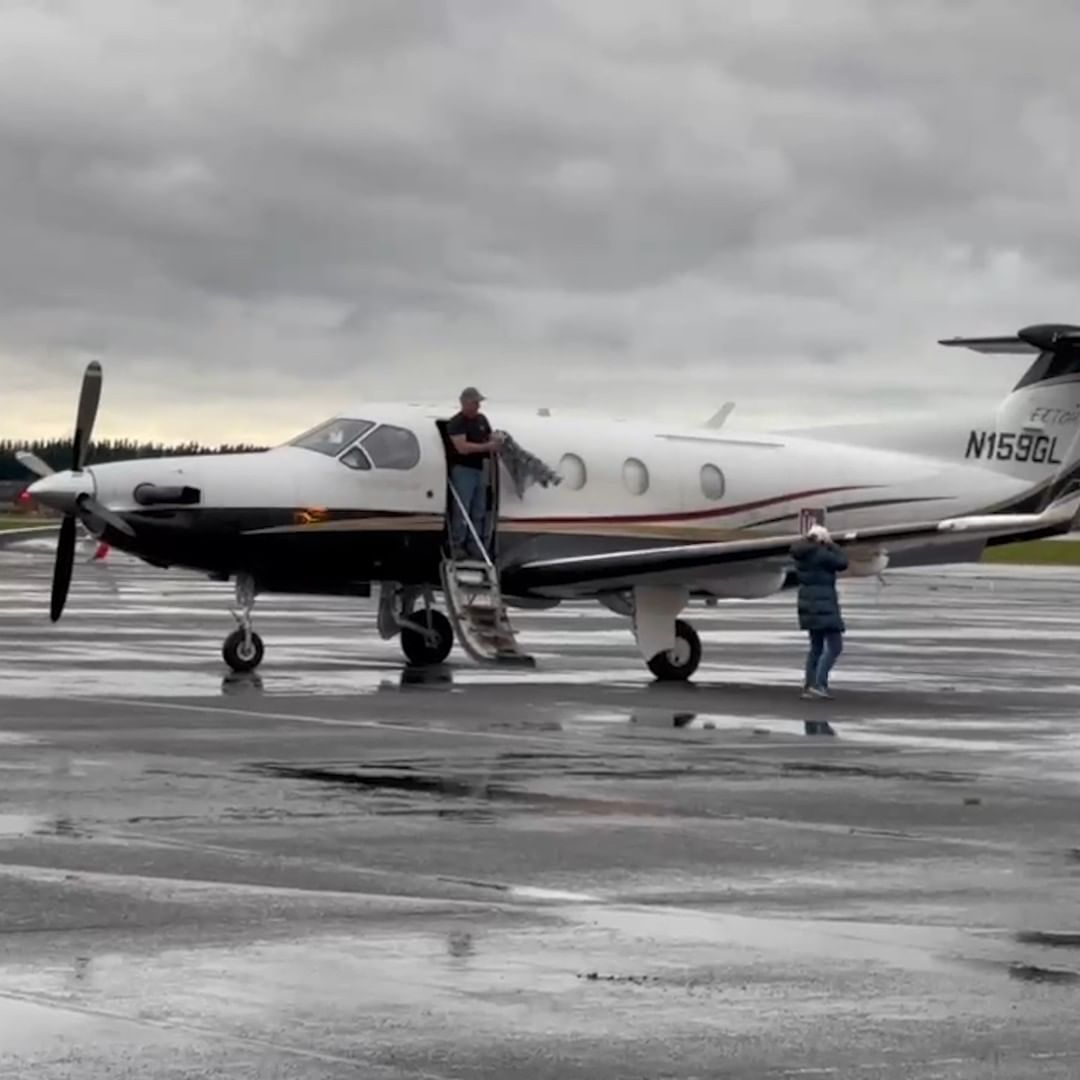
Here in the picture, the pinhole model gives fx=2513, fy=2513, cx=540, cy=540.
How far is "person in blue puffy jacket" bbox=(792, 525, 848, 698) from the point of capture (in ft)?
75.5

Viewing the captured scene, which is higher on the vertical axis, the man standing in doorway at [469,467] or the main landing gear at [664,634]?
the man standing in doorway at [469,467]

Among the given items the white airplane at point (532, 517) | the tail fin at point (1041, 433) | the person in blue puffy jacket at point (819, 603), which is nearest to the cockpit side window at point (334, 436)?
the white airplane at point (532, 517)

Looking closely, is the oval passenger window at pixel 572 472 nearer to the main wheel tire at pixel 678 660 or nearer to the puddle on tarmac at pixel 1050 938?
the main wheel tire at pixel 678 660

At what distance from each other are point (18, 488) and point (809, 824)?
121 meters

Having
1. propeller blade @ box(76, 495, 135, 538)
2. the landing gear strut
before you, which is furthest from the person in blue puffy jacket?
propeller blade @ box(76, 495, 135, 538)

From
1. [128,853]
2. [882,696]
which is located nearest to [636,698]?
[882,696]

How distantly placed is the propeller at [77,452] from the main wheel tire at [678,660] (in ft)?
20.2

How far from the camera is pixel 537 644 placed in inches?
1245

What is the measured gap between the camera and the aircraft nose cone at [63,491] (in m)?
24.6

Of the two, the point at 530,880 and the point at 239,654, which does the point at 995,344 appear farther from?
the point at 530,880

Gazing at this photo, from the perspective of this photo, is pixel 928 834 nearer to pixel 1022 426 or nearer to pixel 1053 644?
pixel 1022 426

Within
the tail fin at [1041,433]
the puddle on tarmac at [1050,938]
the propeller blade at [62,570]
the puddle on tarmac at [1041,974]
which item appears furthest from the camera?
the tail fin at [1041,433]

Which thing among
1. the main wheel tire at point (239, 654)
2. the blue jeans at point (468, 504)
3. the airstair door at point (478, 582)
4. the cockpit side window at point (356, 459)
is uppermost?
the cockpit side window at point (356, 459)

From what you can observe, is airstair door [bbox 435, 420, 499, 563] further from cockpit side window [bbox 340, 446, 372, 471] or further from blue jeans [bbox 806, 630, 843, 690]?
blue jeans [bbox 806, 630, 843, 690]
